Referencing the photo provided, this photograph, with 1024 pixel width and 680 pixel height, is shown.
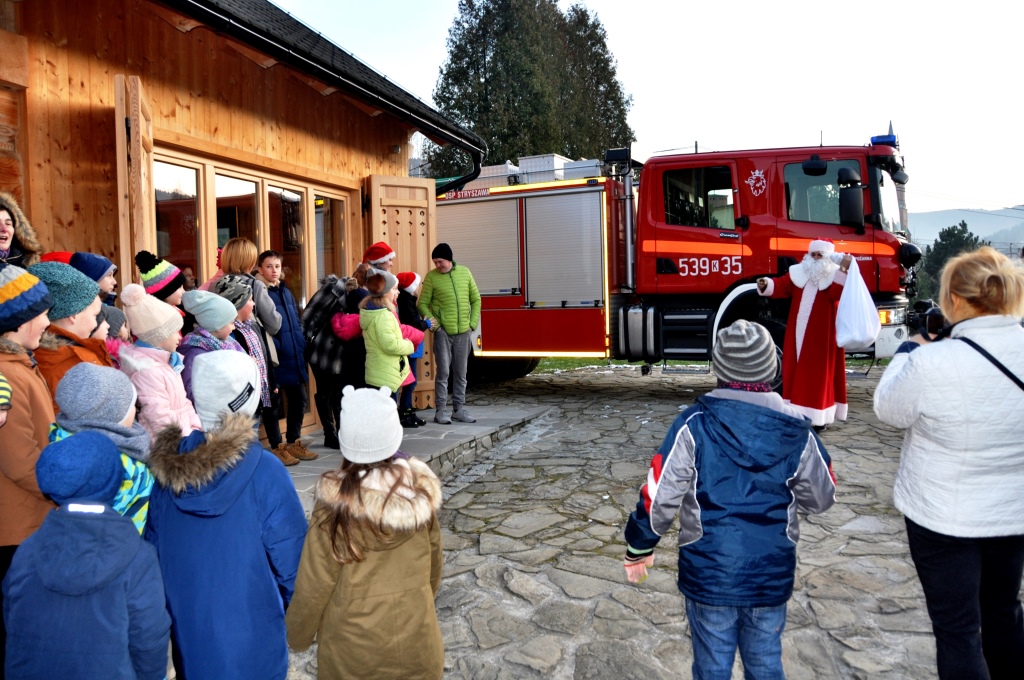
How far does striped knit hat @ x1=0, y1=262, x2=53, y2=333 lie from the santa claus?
5163 mm

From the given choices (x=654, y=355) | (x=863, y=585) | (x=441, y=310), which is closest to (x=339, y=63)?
(x=441, y=310)

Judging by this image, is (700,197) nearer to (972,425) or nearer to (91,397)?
(972,425)

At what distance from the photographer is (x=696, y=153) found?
9008 millimetres

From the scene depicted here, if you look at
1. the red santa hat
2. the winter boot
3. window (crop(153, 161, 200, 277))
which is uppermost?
window (crop(153, 161, 200, 277))

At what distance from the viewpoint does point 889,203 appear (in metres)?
8.39

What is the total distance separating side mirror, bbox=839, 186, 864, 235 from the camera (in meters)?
8.00

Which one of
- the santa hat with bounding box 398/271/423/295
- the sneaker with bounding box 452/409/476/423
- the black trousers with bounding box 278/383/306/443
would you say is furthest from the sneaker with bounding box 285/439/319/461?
the sneaker with bounding box 452/409/476/423

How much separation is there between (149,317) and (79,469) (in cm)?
142

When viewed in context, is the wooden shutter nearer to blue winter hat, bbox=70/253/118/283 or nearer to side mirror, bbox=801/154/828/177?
blue winter hat, bbox=70/253/118/283

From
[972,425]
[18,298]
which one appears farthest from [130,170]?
[972,425]

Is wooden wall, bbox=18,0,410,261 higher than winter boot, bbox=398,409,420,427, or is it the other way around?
wooden wall, bbox=18,0,410,261

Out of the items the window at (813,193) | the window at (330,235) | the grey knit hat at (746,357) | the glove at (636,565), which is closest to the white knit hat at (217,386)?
the glove at (636,565)

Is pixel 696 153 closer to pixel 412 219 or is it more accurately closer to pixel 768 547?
pixel 412 219

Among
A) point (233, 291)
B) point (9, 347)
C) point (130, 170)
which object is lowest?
point (9, 347)
